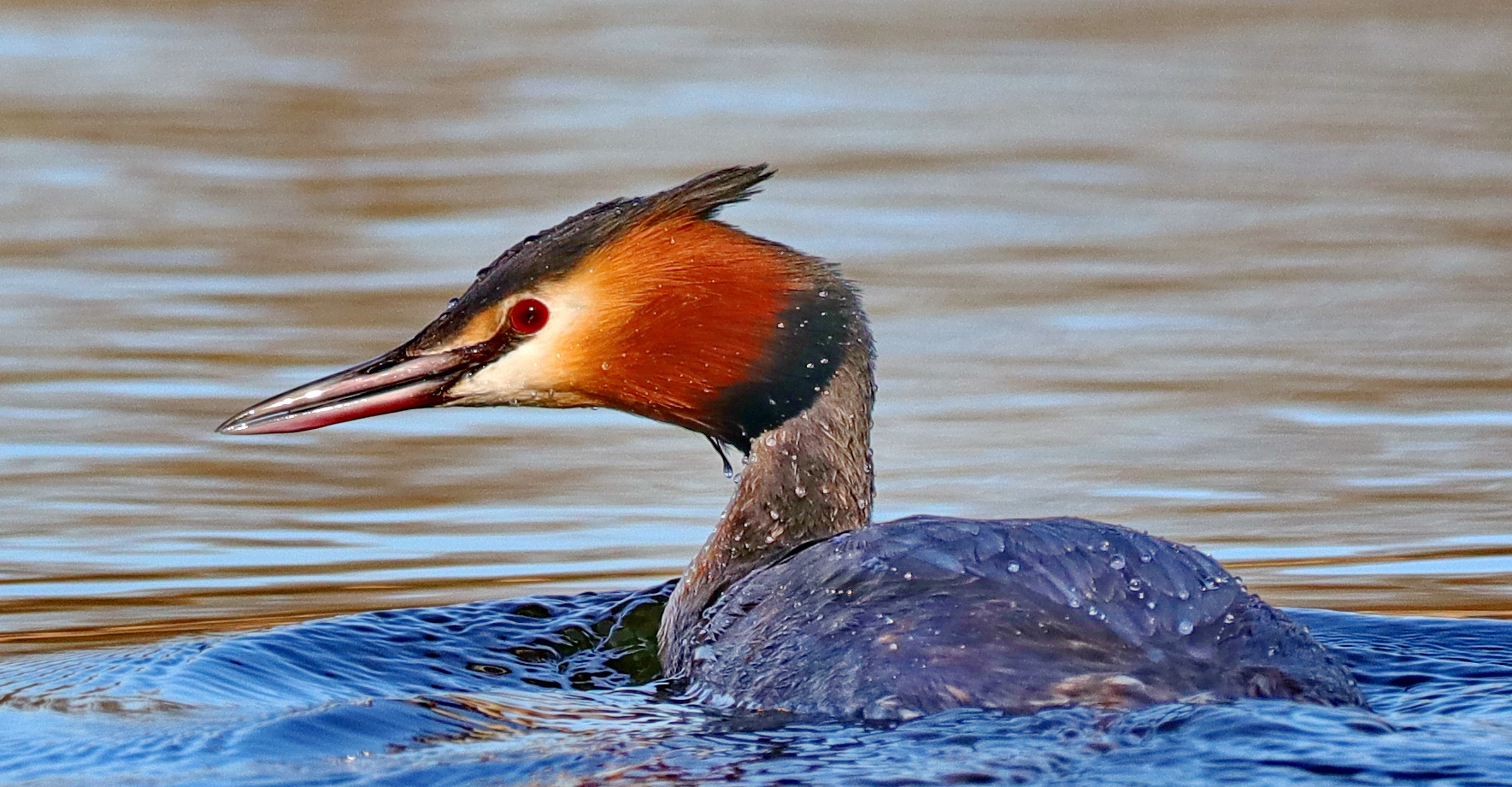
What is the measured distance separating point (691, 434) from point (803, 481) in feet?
9.22

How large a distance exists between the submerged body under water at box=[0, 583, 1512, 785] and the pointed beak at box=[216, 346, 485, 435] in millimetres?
A: 562

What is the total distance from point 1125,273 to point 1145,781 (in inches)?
254

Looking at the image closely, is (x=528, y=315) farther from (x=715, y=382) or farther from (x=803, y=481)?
(x=803, y=481)

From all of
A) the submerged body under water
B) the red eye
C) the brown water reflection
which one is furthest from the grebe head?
the brown water reflection

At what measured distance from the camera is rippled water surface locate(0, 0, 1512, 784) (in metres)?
5.86

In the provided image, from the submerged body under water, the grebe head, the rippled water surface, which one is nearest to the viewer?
the submerged body under water

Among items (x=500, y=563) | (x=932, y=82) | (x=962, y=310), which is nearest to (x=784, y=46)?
(x=932, y=82)

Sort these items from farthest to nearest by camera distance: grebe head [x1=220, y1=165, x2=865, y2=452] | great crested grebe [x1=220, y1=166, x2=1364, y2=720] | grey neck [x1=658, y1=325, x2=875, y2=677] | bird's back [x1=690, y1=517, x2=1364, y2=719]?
grey neck [x1=658, y1=325, x2=875, y2=677]
grebe head [x1=220, y1=165, x2=865, y2=452]
great crested grebe [x1=220, y1=166, x2=1364, y2=720]
bird's back [x1=690, y1=517, x2=1364, y2=719]

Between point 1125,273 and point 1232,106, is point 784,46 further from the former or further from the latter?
point 1125,273

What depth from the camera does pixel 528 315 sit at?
22.2 ft

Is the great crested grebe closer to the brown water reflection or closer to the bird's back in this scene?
the bird's back

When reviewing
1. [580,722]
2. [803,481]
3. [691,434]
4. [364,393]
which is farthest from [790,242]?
[580,722]

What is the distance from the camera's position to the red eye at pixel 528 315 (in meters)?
6.73

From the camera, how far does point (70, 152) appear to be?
45.1 feet
